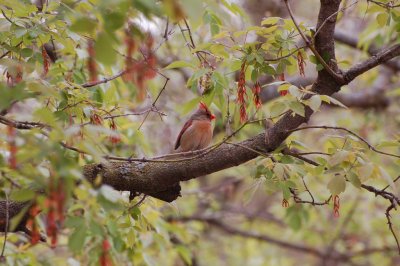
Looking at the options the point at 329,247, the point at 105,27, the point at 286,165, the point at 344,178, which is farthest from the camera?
the point at 329,247

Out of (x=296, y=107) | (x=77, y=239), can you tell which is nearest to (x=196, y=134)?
(x=296, y=107)

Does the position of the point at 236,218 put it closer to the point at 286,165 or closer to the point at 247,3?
the point at 247,3

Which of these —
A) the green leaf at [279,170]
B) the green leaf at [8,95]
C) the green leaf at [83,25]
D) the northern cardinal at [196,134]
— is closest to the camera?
the green leaf at [83,25]

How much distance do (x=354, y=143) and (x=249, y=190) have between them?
0.59 m

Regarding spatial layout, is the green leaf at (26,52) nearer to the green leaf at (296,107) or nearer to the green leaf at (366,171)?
the green leaf at (296,107)

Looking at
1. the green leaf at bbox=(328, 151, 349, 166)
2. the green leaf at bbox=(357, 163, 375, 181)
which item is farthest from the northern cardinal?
the green leaf at bbox=(357, 163, 375, 181)

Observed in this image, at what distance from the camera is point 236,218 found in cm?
891

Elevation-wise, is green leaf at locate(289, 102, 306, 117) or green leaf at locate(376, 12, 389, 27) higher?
green leaf at locate(376, 12, 389, 27)

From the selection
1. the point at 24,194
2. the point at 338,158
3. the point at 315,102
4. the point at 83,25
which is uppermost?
the point at 315,102

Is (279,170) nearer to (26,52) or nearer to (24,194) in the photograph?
(24,194)

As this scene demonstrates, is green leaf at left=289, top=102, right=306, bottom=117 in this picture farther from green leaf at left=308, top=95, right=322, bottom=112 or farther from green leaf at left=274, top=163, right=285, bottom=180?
green leaf at left=274, top=163, right=285, bottom=180

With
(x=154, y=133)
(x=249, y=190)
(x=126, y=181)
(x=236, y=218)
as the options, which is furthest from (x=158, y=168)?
(x=236, y=218)

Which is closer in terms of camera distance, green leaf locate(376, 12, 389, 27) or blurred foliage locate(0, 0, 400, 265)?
blurred foliage locate(0, 0, 400, 265)

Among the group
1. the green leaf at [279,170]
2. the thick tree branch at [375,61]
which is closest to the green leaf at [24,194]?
the green leaf at [279,170]
